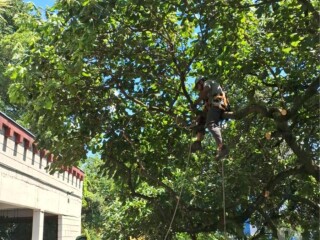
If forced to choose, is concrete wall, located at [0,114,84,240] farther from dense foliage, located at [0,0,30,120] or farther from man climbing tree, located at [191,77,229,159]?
dense foliage, located at [0,0,30,120]

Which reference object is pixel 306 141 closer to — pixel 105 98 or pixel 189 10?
pixel 189 10

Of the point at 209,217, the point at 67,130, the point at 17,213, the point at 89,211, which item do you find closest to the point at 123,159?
the point at 67,130

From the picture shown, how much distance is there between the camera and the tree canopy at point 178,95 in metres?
7.41

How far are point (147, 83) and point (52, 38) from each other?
251 cm

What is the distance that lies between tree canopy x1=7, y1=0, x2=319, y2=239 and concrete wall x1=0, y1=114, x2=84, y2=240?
4.89ft

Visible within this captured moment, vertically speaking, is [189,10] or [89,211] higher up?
[89,211]

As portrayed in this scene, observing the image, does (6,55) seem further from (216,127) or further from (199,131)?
(216,127)

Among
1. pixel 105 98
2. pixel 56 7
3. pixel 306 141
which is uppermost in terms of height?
pixel 56 7

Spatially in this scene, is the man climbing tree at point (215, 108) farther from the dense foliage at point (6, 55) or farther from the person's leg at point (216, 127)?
the dense foliage at point (6, 55)

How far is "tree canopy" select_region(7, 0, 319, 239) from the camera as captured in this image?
741 cm

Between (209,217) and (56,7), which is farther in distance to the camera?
(209,217)

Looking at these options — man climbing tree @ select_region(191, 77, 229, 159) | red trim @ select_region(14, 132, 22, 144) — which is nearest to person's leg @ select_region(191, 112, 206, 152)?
man climbing tree @ select_region(191, 77, 229, 159)

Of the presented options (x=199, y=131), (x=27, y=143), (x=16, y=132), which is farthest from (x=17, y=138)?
(x=199, y=131)

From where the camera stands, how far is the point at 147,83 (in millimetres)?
9344
